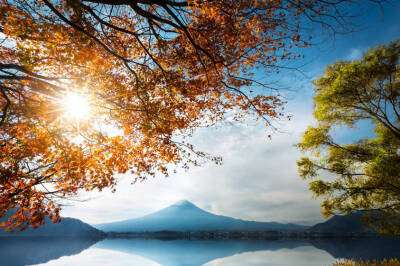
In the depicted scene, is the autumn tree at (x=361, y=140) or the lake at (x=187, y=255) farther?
the lake at (x=187, y=255)

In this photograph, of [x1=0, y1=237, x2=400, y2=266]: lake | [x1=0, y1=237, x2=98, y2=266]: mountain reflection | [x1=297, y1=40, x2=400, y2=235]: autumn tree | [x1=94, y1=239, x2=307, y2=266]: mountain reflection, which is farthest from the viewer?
[x1=94, y1=239, x2=307, y2=266]: mountain reflection

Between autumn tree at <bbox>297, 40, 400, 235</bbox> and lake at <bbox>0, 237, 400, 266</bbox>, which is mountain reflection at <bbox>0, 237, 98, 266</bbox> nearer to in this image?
lake at <bbox>0, 237, 400, 266</bbox>

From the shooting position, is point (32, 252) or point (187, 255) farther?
point (32, 252)

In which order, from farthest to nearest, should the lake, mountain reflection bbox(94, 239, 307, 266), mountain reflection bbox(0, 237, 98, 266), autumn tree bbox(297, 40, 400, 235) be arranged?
mountain reflection bbox(94, 239, 307, 266), mountain reflection bbox(0, 237, 98, 266), the lake, autumn tree bbox(297, 40, 400, 235)

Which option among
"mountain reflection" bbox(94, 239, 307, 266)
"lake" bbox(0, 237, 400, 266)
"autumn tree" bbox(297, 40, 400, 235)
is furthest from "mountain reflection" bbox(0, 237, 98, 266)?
"autumn tree" bbox(297, 40, 400, 235)

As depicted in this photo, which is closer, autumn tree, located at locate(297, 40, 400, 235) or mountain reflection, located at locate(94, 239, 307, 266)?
autumn tree, located at locate(297, 40, 400, 235)

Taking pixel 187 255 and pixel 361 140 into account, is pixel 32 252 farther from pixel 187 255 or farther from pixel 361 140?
pixel 361 140

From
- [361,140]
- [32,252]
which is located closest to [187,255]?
[32,252]

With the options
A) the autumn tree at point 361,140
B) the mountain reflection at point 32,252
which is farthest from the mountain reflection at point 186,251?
the autumn tree at point 361,140

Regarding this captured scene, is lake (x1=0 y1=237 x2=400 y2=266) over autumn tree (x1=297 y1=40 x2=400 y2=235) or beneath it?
beneath

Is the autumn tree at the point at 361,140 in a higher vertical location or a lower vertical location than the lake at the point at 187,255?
higher

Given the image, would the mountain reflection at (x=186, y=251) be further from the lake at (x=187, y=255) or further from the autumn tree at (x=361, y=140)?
the autumn tree at (x=361, y=140)

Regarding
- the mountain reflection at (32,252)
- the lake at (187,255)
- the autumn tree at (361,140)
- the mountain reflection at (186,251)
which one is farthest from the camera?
the mountain reflection at (186,251)

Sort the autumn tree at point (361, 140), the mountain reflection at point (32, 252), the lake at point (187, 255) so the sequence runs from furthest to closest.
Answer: the mountain reflection at point (32, 252) < the lake at point (187, 255) < the autumn tree at point (361, 140)
